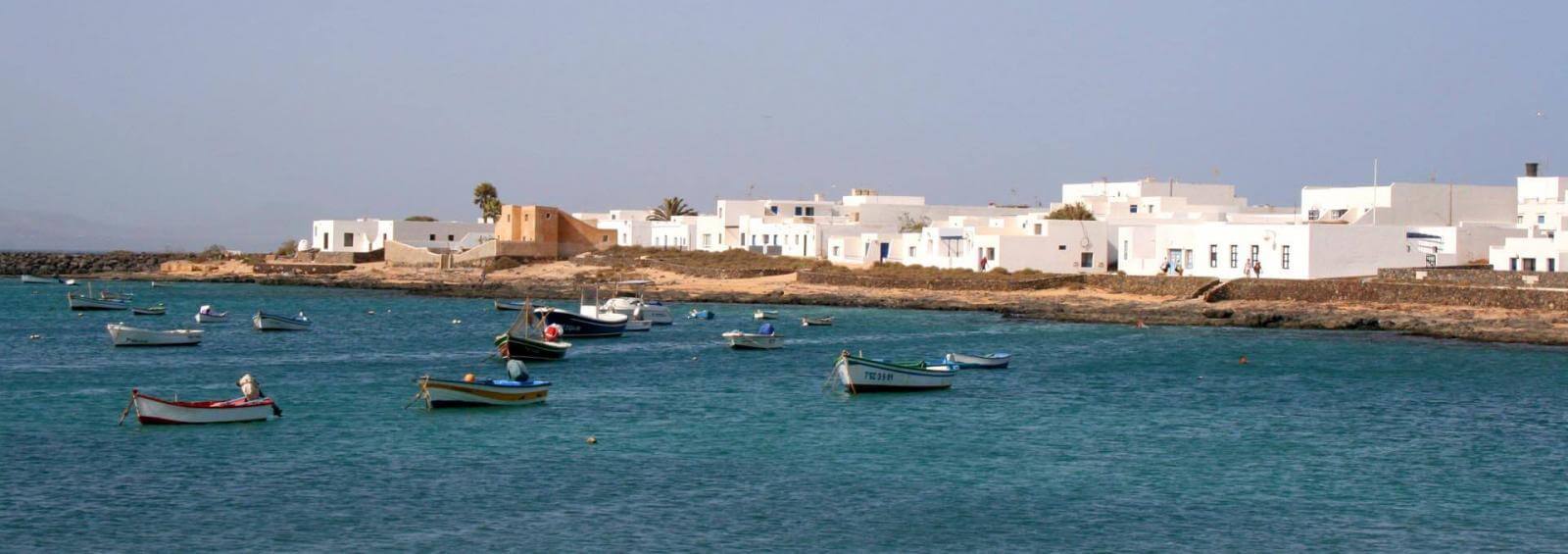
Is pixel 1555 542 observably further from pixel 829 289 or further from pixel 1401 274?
pixel 829 289

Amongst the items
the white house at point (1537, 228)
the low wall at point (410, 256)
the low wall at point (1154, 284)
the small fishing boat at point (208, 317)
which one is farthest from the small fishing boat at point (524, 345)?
the low wall at point (410, 256)

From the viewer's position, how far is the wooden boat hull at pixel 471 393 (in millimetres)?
34656

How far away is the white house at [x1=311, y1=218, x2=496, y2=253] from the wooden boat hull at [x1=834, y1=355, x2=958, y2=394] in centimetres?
6930

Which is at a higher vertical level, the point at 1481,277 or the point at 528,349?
the point at 1481,277

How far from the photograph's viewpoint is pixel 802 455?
97.3 ft

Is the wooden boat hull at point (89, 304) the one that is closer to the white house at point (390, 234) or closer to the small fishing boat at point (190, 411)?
the white house at point (390, 234)

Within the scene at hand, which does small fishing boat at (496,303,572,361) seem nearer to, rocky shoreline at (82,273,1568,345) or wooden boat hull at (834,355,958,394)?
wooden boat hull at (834,355,958,394)

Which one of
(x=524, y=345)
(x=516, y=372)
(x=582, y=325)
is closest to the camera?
(x=516, y=372)

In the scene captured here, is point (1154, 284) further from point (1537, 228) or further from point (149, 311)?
point (149, 311)

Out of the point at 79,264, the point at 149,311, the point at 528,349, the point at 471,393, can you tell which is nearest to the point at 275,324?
the point at 149,311

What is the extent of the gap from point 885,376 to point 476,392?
416 inches

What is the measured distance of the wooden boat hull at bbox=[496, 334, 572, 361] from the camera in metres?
45.8

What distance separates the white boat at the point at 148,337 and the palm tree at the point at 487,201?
7590 centimetres

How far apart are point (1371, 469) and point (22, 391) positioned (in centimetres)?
3125
